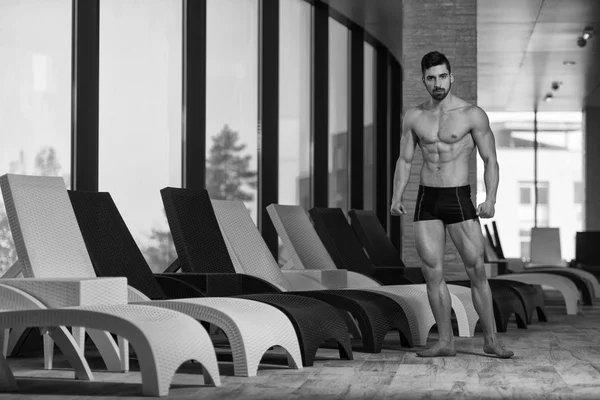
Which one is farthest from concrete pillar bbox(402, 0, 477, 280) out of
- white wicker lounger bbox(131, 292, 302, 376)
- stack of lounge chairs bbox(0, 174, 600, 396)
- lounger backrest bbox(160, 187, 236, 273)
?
white wicker lounger bbox(131, 292, 302, 376)

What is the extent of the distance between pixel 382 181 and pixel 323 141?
111 inches

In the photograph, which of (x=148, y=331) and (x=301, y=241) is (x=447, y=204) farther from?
(x=301, y=241)

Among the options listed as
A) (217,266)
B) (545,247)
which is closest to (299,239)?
(217,266)

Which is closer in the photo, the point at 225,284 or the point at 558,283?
the point at 225,284

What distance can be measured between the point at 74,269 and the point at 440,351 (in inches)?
73.2

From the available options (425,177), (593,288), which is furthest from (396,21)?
(425,177)

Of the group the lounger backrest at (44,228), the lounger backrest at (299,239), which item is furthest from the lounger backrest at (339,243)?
the lounger backrest at (44,228)

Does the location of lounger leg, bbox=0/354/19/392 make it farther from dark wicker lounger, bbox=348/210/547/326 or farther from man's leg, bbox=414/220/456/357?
dark wicker lounger, bbox=348/210/547/326

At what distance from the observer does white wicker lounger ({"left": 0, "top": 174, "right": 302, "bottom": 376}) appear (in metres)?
4.57

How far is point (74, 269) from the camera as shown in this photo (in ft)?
18.0

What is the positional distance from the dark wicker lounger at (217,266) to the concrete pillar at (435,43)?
3.21 metres

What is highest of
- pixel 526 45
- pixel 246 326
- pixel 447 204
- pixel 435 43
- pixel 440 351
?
pixel 526 45

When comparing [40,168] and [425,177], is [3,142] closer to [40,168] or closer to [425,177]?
[40,168]

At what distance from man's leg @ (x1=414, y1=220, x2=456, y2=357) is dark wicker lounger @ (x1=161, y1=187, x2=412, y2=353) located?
14.3 inches
